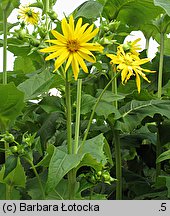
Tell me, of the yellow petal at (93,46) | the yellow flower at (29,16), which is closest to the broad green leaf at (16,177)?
the yellow petal at (93,46)

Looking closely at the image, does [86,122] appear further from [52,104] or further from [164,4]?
[164,4]

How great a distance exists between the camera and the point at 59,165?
2.30ft

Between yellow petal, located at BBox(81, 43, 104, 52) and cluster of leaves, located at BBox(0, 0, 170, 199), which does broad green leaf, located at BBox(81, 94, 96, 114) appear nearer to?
cluster of leaves, located at BBox(0, 0, 170, 199)

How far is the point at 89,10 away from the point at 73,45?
20 centimetres

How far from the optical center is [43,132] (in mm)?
946

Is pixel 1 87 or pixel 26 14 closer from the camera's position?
pixel 1 87

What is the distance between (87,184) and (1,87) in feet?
0.69

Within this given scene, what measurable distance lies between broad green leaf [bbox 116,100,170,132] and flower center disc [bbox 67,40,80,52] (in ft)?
0.82

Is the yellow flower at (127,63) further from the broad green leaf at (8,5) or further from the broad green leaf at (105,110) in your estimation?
the broad green leaf at (8,5)

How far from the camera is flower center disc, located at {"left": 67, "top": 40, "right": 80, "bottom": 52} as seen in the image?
720 mm

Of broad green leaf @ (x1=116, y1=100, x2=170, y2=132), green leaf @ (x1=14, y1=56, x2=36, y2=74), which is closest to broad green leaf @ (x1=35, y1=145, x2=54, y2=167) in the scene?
broad green leaf @ (x1=116, y1=100, x2=170, y2=132)

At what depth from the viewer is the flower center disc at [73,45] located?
0.72m
